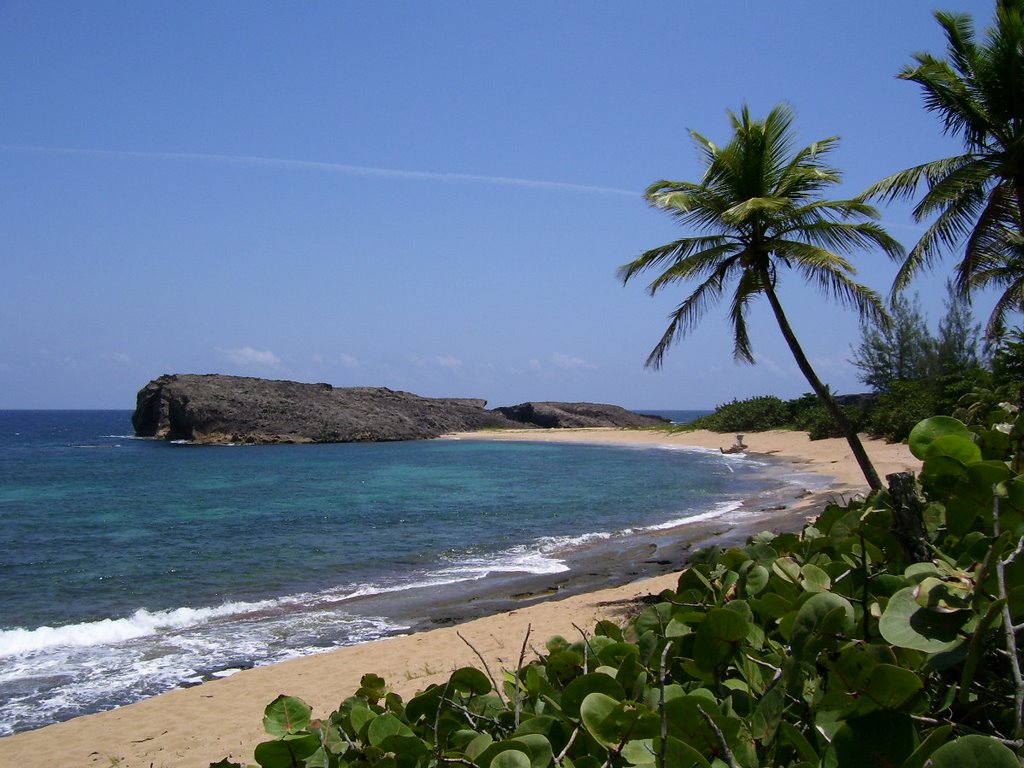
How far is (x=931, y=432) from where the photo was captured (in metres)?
1.63

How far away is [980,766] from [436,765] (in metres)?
0.94

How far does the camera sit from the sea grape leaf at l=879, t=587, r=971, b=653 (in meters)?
1.05

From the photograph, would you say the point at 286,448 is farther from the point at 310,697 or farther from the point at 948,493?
the point at 948,493

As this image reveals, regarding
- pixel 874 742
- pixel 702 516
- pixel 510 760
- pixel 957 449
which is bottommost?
pixel 702 516

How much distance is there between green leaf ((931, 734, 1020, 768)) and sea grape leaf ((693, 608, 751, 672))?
1.94ft

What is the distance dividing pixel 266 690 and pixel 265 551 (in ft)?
30.0

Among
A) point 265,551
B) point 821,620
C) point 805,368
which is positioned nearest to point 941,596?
point 821,620

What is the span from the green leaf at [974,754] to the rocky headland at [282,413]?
63.9 meters

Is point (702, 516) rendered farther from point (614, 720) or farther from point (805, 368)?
point (614, 720)

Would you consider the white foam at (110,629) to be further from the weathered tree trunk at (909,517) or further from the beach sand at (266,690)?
the weathered tree trunk at (909,517)

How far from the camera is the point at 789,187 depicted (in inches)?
463

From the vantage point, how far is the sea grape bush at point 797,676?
3.48ft

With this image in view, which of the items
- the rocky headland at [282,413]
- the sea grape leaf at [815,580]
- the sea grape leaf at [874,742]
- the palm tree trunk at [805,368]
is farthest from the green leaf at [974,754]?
the rocky headland at [282,413]

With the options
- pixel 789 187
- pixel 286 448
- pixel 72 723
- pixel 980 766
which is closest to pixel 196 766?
pixel 72 723
